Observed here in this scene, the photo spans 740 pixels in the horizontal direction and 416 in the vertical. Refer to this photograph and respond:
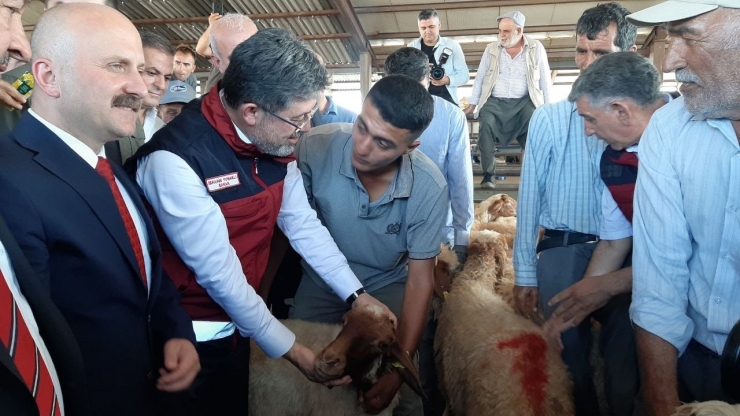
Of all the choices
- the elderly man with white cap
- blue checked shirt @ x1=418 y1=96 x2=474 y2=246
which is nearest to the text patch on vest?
the elderly man with white cap

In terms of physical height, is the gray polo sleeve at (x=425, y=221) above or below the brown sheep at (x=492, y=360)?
above

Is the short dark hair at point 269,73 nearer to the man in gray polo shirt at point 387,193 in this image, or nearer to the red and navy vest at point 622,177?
the man in gray polo shirt at point 387,193

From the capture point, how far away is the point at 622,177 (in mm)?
2336

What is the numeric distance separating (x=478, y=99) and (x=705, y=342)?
4.91 m

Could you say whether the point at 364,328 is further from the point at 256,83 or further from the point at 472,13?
the point at 472,13

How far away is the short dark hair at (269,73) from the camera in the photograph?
1.82 meters

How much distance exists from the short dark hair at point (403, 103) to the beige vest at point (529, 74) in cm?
384

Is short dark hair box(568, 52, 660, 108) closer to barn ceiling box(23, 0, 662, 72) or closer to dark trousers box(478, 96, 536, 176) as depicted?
dark trousers box(478, 96, 536, 176)

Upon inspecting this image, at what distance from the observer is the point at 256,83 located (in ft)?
5.96

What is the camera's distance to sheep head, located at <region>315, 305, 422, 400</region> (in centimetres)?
193

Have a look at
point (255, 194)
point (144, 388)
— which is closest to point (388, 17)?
point (255, 194)

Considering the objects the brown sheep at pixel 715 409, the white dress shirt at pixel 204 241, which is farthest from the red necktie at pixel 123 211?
the brown sheep at pixel 715 409

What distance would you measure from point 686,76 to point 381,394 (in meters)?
1.68

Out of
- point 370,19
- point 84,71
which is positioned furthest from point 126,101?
point 370,19
